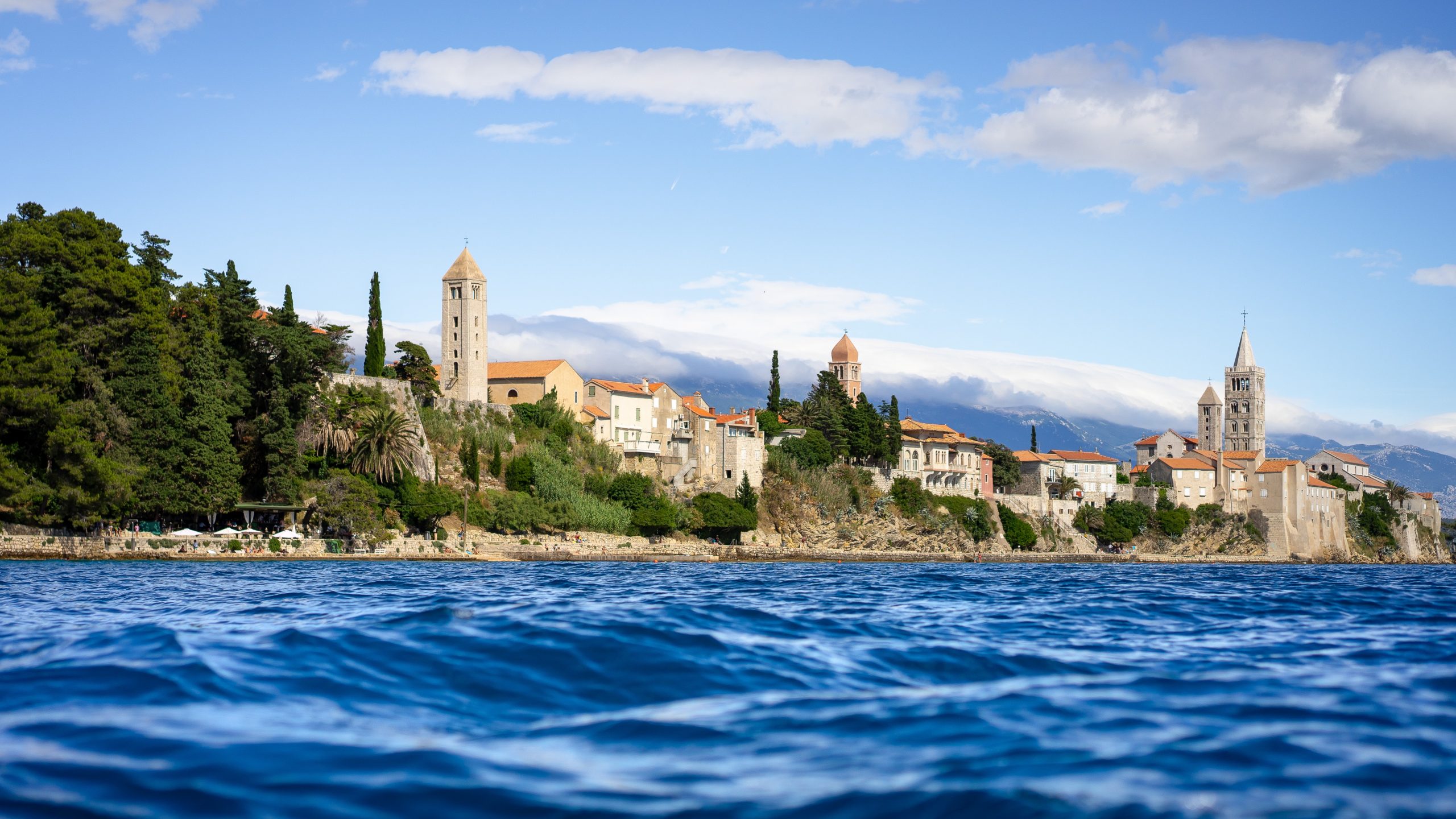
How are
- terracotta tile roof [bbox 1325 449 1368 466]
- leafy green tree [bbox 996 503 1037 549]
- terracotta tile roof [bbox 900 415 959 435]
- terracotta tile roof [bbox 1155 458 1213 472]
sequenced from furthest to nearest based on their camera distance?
1. terracotta tile roof [bbox 1325 449 1368 466]
2. terracotta tile roof [bbox 1155 458 1213 472]
3. terracotta tile roof [bbox 900 415 959 435]
4. leafy green tree [bbox 996 503 1037 549]

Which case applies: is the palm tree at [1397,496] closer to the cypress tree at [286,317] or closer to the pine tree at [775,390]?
the pine tree at [775,390]

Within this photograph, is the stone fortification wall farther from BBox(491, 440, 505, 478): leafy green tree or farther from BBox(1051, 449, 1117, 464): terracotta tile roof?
BBox(1051, 449, 1117, 464): terracotta tile roof

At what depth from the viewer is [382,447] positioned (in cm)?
5903

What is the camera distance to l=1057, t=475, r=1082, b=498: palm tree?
360 ft

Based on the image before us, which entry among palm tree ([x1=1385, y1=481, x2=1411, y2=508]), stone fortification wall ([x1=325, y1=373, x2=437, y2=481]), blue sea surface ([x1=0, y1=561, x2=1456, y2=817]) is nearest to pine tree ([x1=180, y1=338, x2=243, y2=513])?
stone fortification wall ([x1=325, y1=373, x2=437, y2=481])

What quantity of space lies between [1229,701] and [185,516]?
50.1 metres

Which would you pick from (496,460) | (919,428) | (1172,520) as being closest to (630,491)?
(496,460)

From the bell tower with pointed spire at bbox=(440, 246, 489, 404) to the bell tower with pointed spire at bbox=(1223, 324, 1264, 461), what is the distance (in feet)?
324

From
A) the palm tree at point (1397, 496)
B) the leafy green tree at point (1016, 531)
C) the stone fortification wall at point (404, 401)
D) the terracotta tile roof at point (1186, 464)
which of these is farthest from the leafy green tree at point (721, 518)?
the palm tree at point (1397, 496)

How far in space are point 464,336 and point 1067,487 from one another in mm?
59657

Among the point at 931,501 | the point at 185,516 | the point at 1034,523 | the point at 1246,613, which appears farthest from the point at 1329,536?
the point at 1246,613

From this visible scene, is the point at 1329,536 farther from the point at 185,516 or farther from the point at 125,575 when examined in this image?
the point at 125,575

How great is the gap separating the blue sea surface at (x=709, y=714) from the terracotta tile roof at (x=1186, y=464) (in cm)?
10130

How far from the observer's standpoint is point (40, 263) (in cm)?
4853
